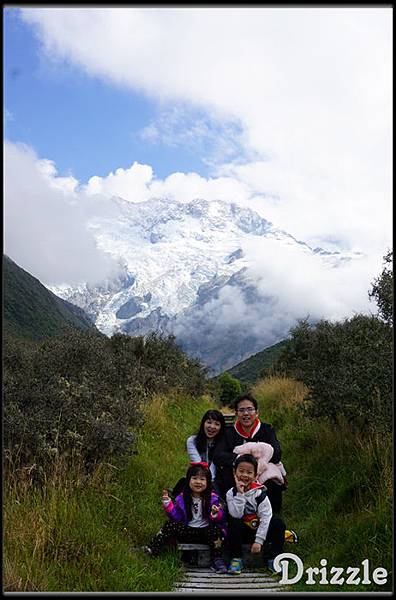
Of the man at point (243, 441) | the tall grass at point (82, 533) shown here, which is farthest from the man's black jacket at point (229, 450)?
the tall grass at point (82, 533)

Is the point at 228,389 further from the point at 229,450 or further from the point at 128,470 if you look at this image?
the point at 229,450

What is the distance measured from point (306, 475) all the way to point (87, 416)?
3020 millimetres

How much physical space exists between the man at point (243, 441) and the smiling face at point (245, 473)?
2.54 ft

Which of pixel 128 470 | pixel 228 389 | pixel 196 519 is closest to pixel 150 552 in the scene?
pixel 196 519

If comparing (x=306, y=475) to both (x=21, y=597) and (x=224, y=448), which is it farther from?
(x=21, y=597)

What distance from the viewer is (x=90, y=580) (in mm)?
3943

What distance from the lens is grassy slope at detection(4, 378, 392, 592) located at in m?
3.98

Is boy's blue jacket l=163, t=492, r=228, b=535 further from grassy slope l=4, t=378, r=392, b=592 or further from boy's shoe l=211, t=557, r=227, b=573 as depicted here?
grassy slope l=4, t=378, r=392, b=592

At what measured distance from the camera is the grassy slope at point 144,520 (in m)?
3.98

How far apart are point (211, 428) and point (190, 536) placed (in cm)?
168

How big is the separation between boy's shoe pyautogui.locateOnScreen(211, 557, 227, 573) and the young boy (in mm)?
66

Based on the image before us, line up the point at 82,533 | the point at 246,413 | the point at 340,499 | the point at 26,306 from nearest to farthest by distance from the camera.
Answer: the point at 82,533, the point at 340,499, the point at 246,413, the point at 26,306

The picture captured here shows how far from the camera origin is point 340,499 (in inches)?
216

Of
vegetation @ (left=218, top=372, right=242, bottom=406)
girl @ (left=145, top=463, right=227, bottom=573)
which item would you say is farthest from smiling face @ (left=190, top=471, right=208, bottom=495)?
vegetation @ (left=218, top=372, right=242, bottom=406)
